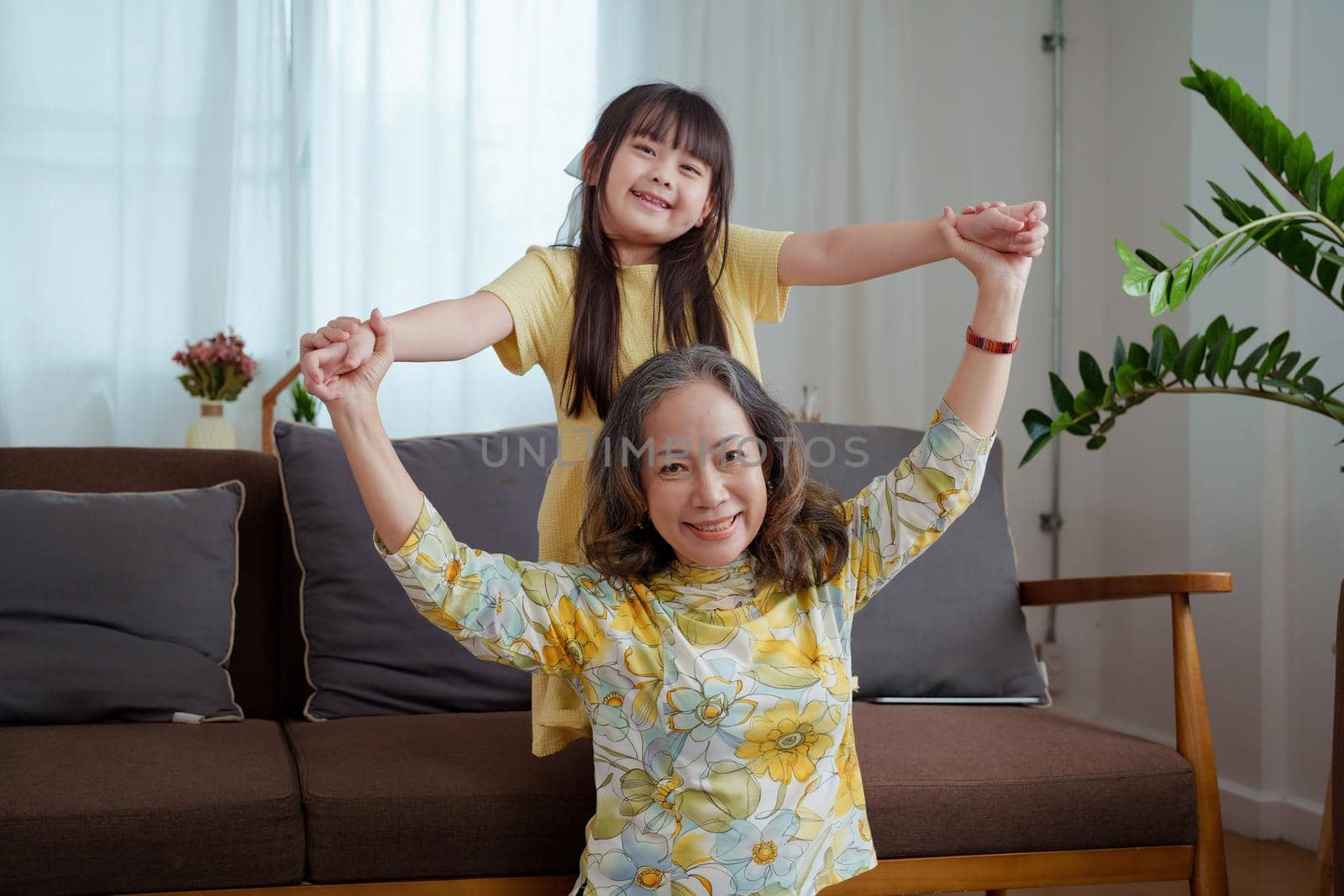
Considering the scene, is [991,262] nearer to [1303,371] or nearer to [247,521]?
[1303,371]

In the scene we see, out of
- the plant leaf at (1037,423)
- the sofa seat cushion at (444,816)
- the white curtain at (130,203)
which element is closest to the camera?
the sofa seat cushion at (444,816)

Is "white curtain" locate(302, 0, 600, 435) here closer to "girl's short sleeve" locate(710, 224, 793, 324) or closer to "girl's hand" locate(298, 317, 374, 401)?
"girl's short sleeve" locate(710, 224, 793, 324)

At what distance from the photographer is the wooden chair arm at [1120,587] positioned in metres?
1.83

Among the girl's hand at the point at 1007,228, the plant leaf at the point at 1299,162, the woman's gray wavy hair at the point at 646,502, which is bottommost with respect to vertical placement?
the woman's gray wavy hair at the point at 646,502

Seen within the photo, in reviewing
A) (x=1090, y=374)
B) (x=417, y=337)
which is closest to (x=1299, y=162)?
(x=1090, y=374)

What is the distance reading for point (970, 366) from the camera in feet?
4.29

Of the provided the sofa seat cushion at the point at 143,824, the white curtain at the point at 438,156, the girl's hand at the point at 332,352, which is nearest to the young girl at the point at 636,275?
the girl's hand at the point at 332,352

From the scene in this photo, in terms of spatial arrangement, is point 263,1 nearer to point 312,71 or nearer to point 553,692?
point 312,71

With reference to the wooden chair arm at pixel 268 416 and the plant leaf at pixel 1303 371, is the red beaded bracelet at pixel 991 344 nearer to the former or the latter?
the plant leaf at pixel 1303 371

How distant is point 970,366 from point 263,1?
7.77ft

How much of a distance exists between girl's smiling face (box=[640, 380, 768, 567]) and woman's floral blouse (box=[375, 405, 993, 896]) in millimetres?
77

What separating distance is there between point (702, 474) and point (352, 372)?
0.38 meters

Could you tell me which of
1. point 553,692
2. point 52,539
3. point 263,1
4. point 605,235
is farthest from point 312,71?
point 553,692

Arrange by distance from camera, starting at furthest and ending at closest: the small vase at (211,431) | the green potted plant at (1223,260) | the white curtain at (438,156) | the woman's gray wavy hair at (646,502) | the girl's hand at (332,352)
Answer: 1. the white curtain at (438,156)
2. the small vase at (211,431)
3. the green potted plant at (1223,260)
4. the woman's gray wavy hair at (646,502)
5. the girl's hand at (332,352)
